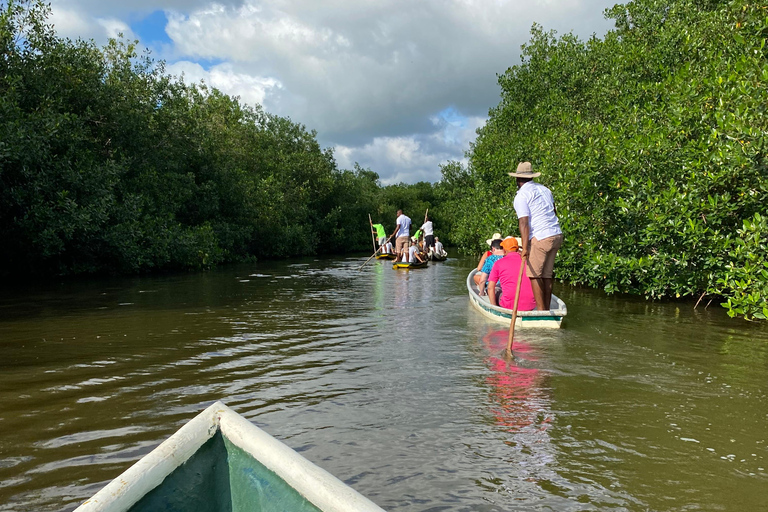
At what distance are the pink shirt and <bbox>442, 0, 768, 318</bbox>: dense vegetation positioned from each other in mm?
3155

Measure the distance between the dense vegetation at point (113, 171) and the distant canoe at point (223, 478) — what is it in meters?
15.6

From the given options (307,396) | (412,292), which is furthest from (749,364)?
(412,292)

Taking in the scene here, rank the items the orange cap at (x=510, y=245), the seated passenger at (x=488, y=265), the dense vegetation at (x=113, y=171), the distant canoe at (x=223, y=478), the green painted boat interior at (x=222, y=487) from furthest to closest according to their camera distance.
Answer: the dense vegetation at (x=113, y=171), the seated passenger at (x=488, y=265), the orange cap at (x=510, y=245), the green painted boat interior at (x=222, y=487), the distant canoe at (x=223, y=478)

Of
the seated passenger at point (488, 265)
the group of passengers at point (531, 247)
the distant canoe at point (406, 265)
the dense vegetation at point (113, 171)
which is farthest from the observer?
the distant canoe at point (406, 265)

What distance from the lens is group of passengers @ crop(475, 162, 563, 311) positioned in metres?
8.33

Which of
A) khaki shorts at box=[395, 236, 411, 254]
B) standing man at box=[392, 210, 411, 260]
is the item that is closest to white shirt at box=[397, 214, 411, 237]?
standing man at box=[392, 210, 411, 260]

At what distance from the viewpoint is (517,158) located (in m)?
22.5

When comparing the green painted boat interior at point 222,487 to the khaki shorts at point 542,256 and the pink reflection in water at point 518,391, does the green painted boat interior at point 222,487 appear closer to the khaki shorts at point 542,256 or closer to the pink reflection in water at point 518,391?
the pink reflection in water at point 518,391

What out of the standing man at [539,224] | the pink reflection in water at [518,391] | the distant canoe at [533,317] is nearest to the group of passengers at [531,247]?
the standing man at [539,224]

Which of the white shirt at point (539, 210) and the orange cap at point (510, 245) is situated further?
the orange cap at point (510, 245)

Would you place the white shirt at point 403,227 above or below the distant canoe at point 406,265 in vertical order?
above

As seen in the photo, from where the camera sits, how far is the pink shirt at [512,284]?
875 centimetres

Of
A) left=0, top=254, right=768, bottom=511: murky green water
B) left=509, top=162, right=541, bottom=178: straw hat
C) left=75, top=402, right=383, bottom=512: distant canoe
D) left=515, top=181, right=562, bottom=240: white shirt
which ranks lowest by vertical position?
left=0, top=254, right=768, bottom=511: murky green water

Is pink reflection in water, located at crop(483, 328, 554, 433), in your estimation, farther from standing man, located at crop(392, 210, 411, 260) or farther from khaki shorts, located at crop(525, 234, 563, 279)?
standing man, located at crop(392, 210, 411, 260)
